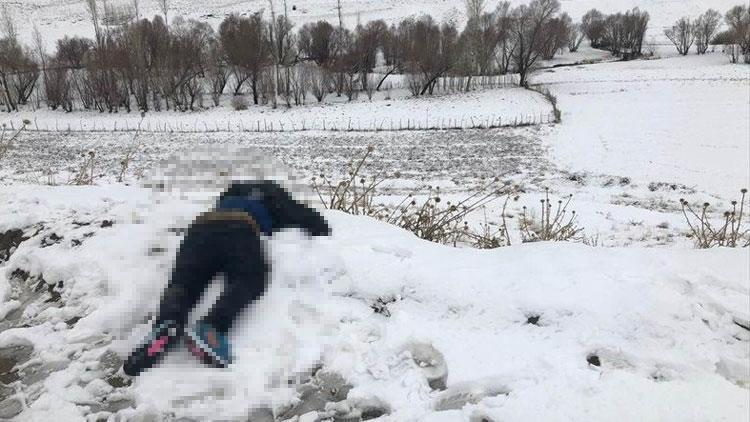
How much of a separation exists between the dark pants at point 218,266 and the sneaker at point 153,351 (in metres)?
0.19

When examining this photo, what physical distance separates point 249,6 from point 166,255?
59.0 m

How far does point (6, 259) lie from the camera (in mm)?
4004

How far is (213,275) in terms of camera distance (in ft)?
9.95

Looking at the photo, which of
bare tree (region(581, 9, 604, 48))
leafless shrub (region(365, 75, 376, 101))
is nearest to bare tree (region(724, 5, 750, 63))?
bare tree (region(581, 9, 604, 48))

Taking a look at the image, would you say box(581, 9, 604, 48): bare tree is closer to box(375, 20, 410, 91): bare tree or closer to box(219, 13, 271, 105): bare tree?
box(375, 20, 410, 91): bare tree

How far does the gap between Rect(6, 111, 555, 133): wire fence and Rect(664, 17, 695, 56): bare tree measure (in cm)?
2840

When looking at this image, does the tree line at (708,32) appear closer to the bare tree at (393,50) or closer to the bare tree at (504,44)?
the bare tree at (504,44)

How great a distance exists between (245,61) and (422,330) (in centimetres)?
3577

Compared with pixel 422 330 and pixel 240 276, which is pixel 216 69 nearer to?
pixel 240 276

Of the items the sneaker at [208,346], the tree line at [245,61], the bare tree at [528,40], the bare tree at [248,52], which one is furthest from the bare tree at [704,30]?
the sneaker at [208,346]

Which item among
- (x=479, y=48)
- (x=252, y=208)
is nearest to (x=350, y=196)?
(x=252, y=208)

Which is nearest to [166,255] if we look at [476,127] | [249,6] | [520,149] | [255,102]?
[520,149]

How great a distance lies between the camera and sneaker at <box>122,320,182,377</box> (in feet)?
8.55

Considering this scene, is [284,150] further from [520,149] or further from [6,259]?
[6,259]
